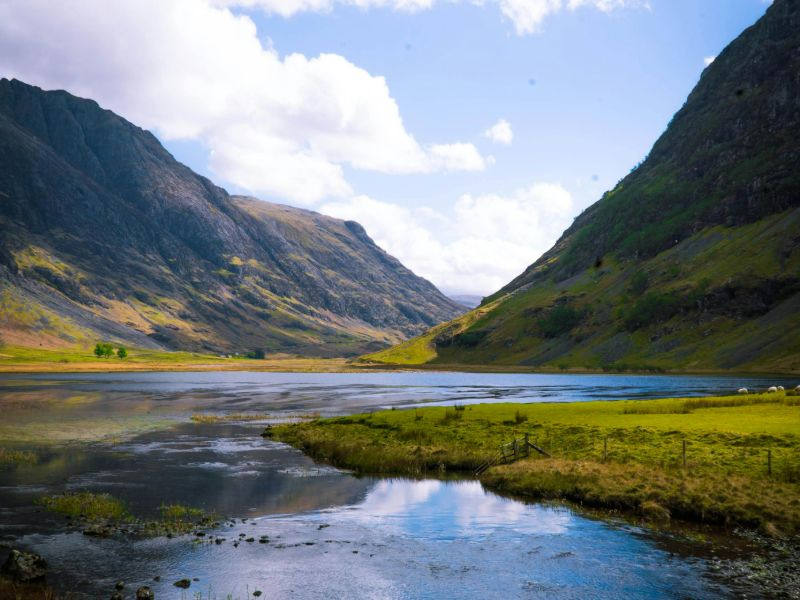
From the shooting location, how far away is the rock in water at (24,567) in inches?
1090

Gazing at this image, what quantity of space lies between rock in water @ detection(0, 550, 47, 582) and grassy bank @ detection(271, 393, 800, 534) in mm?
30580

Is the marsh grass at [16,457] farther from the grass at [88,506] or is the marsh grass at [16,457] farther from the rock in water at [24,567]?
the rock in water at [24,567]

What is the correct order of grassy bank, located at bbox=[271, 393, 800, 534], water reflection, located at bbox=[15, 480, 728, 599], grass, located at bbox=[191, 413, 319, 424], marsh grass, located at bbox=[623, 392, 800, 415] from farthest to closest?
1. grass, located at bbox=[191, 413, 319, 424]
2. marsh grass, located at bbox=[623, 392, 800, 415]
3. grassy bank, located at bbox=[271, 393, 800, 534]
4. water reflection, located at bbox=[15, 480, 728, 599]

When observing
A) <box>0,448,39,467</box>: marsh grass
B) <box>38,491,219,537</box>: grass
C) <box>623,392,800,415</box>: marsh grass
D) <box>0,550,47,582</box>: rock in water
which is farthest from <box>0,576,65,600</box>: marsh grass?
<box>623,392,800,415</box>: marsh grass

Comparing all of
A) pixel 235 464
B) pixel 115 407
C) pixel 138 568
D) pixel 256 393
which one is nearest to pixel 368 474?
pixel 235 464

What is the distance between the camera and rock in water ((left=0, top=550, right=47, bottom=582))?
2769 centimetres

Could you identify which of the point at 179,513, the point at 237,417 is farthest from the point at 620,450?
the point at 237,417

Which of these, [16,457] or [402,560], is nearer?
[402,560]

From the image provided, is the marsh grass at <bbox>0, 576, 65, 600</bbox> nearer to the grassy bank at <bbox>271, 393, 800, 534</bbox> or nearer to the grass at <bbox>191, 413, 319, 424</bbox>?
the grassy bank at <bbox>271, 393, 800, 534</bbox>

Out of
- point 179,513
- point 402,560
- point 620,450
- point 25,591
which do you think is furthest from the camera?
point 620,450

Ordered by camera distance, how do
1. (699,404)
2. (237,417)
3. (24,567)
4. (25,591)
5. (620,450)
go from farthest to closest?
(237,417) → (699,404) → (620,450) → (24,567) → (25,591)

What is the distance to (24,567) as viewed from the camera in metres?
27.9

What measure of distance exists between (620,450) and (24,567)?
1610 inches

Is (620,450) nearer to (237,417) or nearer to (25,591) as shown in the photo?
(25,591)
